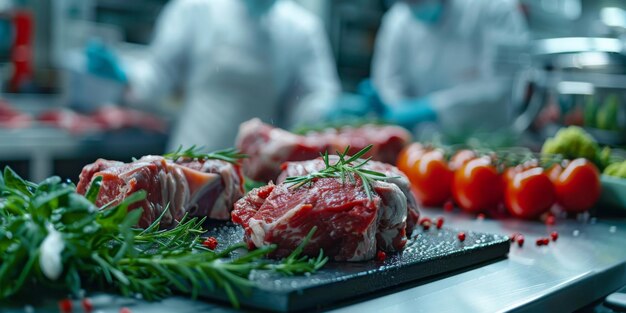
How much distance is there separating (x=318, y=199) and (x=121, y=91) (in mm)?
3854

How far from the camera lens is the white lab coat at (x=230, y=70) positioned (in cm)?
450

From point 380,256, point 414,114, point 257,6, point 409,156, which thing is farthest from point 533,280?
point 257,6

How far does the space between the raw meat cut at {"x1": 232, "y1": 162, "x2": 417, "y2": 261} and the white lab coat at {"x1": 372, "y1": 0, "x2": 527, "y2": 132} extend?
3068 mm

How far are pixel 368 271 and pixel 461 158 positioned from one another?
1.22 meters

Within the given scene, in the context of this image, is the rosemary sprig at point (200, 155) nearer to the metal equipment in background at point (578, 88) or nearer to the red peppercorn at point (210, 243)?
the red peppercorn at point (210, 243)

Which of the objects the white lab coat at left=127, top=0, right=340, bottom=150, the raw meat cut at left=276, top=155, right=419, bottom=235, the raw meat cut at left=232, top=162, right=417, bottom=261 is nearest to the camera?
the raw meat cut at left=232, top=162, right=417, bottom=261

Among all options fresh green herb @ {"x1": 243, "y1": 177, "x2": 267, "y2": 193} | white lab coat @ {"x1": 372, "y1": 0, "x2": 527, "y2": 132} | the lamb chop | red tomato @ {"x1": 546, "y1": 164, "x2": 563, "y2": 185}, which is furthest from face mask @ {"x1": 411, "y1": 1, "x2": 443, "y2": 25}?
the lamb chop

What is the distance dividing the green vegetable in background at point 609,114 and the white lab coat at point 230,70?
1.80 metres

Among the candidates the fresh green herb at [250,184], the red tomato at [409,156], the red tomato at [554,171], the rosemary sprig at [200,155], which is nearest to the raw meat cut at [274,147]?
the fresh green herb at [250,184]

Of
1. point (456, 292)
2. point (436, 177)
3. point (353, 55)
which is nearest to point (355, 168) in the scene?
point (456, 292)

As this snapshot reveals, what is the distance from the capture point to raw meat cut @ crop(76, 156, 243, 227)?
4.99ft

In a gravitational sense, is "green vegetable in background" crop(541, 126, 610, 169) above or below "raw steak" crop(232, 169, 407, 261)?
above

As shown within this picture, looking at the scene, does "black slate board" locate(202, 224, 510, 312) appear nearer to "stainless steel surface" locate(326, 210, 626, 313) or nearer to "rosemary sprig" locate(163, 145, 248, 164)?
"stainless steel surface" locate(326, 210, 626, 313)

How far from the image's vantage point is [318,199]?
1.38m
